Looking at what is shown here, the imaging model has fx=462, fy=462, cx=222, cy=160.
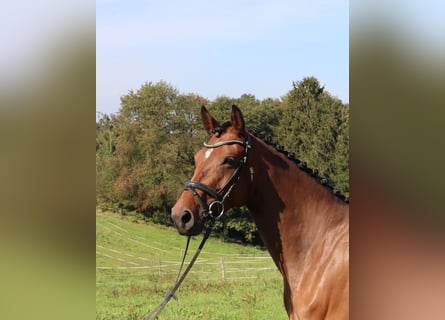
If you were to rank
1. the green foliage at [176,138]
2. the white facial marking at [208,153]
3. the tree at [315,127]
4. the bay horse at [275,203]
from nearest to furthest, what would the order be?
the bay horse at [275,203] → the white facial marking at [208,153] → the tree at [315,127] → the green foliage at [176,138]

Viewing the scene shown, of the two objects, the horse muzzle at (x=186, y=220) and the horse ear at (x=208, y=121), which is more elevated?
the horse ear at (x=208, y=121)

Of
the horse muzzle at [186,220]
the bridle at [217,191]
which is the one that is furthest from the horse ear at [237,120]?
the horse muzzle at [186,220]

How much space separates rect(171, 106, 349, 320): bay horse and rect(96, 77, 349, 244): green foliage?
1506cm

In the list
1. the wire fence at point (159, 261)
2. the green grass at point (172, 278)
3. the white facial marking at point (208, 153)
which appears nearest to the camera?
the white facial marking at point (208, 153)

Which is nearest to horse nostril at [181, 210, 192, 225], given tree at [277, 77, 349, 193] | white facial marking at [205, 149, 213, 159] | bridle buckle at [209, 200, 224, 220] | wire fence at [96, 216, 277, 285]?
bridle buckle at [209, 200, 224, 220]

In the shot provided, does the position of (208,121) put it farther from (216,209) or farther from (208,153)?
(216,209)

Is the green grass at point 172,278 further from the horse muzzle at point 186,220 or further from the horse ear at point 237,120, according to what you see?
the horse ear at point 237,120

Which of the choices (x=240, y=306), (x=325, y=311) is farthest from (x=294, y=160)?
(x=240, y=306)

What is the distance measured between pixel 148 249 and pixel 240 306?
400 inches

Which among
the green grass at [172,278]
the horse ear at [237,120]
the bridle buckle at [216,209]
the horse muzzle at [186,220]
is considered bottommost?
the green grass at [172,278]

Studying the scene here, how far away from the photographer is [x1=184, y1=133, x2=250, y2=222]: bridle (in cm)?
309

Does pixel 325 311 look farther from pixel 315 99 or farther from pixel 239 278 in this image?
pixel 315 99

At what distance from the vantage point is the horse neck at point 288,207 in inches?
122

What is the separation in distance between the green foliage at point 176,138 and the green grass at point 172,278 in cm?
88
